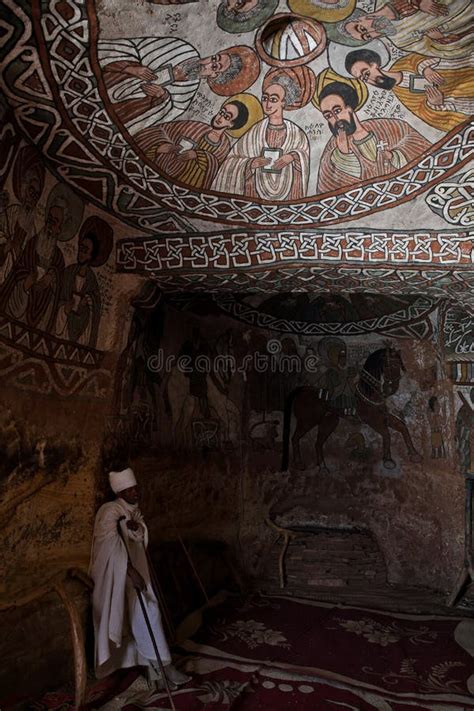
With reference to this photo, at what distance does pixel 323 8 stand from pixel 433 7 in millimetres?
561

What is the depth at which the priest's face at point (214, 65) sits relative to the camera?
349 cm

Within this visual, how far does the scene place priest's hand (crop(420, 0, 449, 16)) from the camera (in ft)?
9.89

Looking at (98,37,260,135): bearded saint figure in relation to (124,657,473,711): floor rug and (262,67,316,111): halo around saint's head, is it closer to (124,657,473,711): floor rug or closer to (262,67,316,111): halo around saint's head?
(262,67,316,111): halo around saint's head

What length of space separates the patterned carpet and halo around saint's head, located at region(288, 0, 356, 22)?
15.6 ft

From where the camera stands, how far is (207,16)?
3199mm

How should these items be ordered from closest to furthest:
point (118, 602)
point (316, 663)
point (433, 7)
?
point (433, 7), point (118, 602), point (316, 663)

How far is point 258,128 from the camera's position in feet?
13.3

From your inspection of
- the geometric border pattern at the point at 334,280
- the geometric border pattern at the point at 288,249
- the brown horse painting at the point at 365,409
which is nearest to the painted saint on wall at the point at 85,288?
the geometric border pattern at the point at 288,249

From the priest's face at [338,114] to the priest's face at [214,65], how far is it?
68 cm

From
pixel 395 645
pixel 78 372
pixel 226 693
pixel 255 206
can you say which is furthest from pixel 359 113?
pixel 395 645

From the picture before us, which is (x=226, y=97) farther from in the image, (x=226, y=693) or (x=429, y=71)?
(x=226, y=693)

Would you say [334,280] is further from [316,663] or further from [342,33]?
[316,663]

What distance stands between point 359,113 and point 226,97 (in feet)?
2.82

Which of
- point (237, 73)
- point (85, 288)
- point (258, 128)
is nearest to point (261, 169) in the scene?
point (258, 128)
